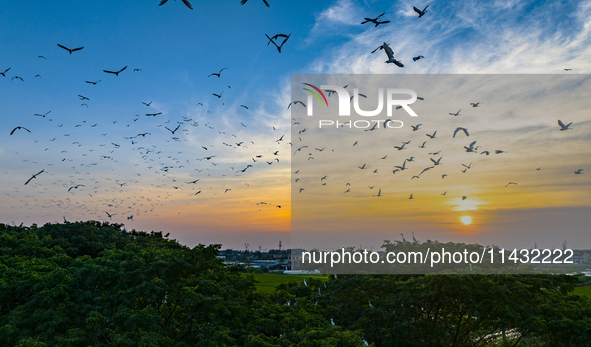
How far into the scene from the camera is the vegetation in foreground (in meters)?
11.3

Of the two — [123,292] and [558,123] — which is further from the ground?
[558,123]

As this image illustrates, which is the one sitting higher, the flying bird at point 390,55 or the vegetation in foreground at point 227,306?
the flying bird at point 390,55

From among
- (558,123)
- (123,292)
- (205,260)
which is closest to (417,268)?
(558,123)

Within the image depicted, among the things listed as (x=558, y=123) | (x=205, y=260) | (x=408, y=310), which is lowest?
(x=408, y=310)

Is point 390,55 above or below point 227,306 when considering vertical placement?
above

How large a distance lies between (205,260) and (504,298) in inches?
568

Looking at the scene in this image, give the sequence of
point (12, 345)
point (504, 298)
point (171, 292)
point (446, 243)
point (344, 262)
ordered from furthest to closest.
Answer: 1. point (344, 262)
2. point (446, 243)
3. point (504, 298)
4. point (171, 292)
5. point (12, 345)

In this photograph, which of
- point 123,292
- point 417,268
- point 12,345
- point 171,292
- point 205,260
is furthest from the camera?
point 417,268

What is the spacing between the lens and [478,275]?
54.3 ft

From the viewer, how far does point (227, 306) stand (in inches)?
502

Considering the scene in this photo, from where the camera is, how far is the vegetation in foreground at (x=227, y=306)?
11266 mm

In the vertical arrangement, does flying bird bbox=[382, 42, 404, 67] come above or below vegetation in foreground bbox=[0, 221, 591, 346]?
above

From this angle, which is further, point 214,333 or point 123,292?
point 123,292

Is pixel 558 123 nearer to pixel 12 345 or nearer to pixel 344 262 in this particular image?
pixel 344 262
